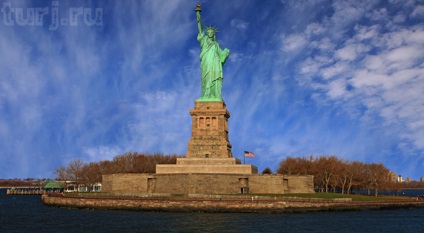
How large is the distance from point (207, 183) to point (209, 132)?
8.93 meters

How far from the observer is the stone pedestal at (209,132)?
56.6m

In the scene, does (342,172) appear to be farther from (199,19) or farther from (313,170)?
(199,19)

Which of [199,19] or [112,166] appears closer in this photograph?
[199,19]

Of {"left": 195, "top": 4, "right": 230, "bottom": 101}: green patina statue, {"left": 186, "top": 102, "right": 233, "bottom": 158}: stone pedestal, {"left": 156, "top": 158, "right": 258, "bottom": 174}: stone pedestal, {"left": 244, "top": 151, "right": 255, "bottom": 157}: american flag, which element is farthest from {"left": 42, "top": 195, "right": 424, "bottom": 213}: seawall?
{"left": 195, "top": 4, "right": 230, "bottom": 101}: green patina statue

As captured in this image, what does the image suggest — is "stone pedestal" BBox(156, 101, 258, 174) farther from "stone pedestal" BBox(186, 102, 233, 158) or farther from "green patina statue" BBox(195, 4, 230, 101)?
"green patina statue" BBox(195, 4, 230, 101)

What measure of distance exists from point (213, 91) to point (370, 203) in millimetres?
25828

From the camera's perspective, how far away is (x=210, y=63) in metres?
60.1

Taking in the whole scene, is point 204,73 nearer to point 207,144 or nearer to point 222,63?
point 222,63

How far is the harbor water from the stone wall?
7.47 m

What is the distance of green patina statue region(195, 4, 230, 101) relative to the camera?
59.9 meters

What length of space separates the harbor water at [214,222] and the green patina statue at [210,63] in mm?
21490

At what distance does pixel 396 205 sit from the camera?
174 ft

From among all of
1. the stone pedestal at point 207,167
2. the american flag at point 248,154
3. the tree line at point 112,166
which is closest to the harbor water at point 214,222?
the stone pedestal at point 207,167

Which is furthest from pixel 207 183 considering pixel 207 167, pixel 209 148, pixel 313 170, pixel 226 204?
pixel 313 170
